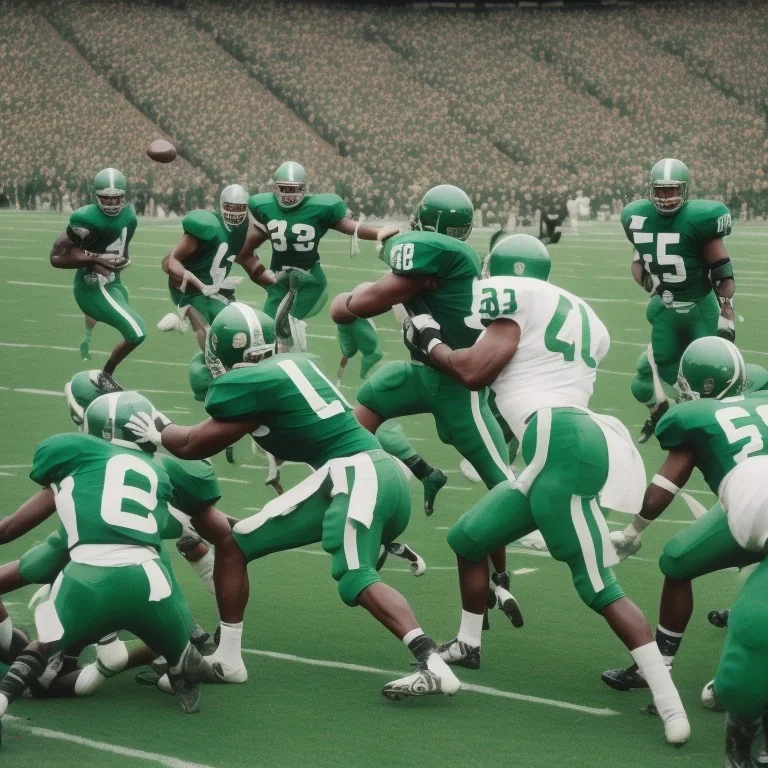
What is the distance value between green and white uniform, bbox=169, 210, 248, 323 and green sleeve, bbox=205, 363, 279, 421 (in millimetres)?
5336

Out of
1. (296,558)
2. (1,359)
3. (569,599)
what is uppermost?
(569,599)

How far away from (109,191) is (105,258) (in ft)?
2.28

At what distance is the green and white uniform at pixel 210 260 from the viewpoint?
9.68 meters

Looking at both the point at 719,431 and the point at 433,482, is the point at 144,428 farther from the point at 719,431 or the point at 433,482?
the point at 433,482

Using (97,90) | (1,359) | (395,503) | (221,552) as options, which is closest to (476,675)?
(395,503)

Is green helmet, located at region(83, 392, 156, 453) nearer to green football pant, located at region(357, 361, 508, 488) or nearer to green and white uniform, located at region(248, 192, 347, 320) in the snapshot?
green football pant, located at region(357, 361, 508, 488)

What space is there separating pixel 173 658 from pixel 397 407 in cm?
195

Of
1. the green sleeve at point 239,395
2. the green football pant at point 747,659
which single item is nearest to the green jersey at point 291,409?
the green sleeve at point 239,395

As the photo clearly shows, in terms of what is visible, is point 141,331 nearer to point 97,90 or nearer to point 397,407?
point 397,407

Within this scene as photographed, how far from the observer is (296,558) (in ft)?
19.9

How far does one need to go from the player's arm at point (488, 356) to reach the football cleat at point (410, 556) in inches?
44.1

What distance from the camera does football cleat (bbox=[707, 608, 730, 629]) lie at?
511 cm

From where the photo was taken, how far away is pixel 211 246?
9.86 m

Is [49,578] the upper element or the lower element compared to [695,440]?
lower
